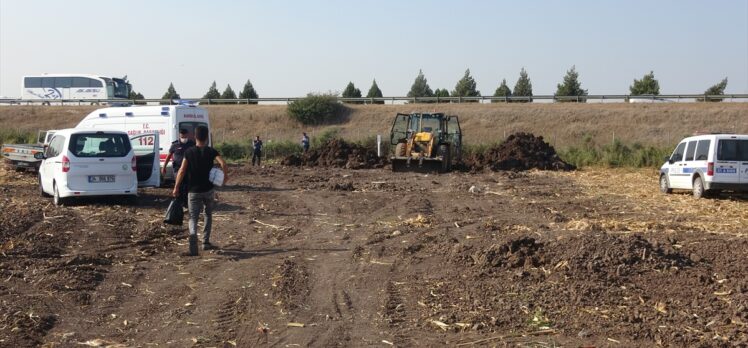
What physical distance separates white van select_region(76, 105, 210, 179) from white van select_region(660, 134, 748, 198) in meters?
12.7

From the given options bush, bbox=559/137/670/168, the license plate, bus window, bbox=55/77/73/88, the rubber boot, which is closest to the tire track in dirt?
the rubber boot

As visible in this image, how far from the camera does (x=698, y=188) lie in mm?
17969

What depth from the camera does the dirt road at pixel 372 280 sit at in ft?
20.1

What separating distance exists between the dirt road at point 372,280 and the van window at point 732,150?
11.0 ft

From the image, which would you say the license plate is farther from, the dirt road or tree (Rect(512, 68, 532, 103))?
tree (Rect(512, 68, 532, 103))

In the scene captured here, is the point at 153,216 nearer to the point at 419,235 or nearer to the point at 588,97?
the point at 419,235

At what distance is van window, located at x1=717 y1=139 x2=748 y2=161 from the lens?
17.1 m

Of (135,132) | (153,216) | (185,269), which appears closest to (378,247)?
(185,269)

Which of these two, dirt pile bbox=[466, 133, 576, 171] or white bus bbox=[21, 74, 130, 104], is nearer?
dirt pile bbox=[466, 133, 576, 171]

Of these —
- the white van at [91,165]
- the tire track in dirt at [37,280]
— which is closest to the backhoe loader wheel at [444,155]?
the white van at [91,165]

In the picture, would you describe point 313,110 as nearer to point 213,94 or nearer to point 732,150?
point 213,94

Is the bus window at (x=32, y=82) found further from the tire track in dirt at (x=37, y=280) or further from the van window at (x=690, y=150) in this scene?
the van window at (x=690, y=150)

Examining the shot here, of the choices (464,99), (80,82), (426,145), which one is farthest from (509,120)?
(80,82)

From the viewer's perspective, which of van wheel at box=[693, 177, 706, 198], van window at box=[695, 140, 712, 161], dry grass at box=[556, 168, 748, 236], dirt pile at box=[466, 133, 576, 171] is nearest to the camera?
dry grass at box=[556, 168, 748, 236]
